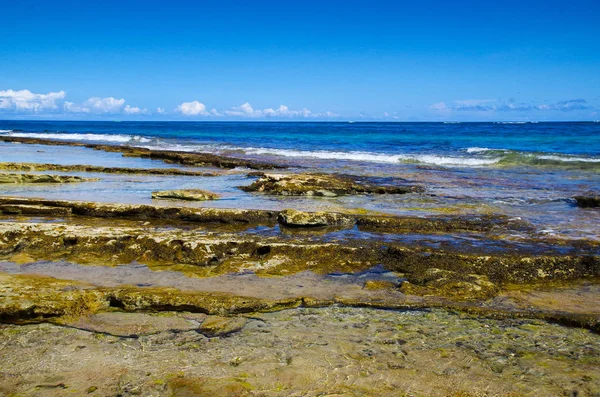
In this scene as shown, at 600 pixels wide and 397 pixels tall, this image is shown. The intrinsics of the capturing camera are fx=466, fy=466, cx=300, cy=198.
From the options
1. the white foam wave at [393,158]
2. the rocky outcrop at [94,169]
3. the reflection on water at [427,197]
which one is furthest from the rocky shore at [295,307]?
the white foam wave at [393,158]

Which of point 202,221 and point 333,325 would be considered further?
point 202,221

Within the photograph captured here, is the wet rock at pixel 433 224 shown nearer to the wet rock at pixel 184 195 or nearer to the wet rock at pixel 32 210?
the wet rock at pixel 184 195

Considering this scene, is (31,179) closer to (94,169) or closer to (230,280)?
(94,169)

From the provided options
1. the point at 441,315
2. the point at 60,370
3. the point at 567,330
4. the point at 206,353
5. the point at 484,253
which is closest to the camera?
the point at 60,370

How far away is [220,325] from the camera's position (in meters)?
4.64

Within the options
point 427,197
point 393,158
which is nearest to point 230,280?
point 427,197

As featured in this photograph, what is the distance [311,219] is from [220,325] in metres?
4.44

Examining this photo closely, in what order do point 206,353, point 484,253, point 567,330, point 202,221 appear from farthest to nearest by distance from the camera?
Answer: 1. point 202,221
2. point 484,253
3. point 567,330
4. point 206,353

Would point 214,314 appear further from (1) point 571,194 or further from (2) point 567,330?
(1) point 571,194

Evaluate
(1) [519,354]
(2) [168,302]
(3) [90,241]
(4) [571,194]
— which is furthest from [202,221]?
(4) [571,194]

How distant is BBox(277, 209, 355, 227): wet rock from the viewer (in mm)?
8797

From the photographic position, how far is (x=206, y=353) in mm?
4008

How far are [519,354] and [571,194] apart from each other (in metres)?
11.6

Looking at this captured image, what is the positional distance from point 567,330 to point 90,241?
6540mm
